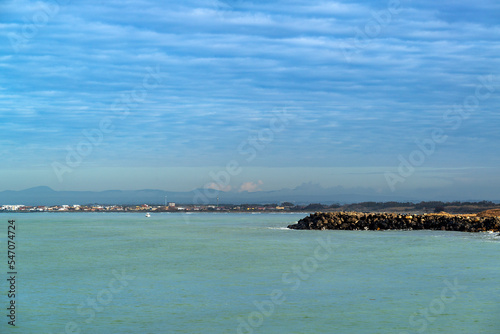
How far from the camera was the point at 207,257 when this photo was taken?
33.1m

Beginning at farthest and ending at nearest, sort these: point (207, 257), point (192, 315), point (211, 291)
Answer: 1. point (207, 257)
2. point (211, 291)
3. point (192, 315)

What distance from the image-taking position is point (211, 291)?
20.3m

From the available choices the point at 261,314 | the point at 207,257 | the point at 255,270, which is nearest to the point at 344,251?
the point at 207,257

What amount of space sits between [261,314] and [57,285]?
9.92m

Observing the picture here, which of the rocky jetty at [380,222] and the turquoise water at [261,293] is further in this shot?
the rocky jetty at [380,222]

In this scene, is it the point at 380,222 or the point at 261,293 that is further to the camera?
the point at 380,222

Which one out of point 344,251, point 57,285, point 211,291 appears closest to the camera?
point 211,291

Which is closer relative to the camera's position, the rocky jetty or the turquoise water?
the turquoise water

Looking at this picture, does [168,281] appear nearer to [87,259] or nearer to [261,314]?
[261,314]

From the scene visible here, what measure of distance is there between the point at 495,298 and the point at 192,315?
9.90m

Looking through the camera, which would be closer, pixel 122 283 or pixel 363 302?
pixel 363 302

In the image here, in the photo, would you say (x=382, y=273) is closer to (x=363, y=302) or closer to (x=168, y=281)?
Result: (x=363, y=302)

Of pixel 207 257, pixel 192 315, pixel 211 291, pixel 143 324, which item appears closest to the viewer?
pixel 143 324

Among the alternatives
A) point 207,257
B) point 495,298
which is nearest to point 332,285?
point 495,298
